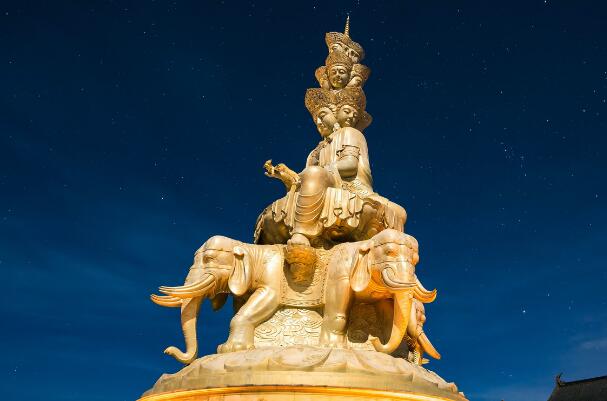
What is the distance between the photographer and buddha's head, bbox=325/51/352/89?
1284 centimetres

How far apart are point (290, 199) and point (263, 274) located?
1357 mm

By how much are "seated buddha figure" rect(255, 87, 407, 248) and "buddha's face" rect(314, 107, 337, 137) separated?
1.46 ft

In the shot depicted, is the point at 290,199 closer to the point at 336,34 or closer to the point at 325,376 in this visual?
the point at 325,376

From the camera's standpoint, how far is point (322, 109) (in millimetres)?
12898

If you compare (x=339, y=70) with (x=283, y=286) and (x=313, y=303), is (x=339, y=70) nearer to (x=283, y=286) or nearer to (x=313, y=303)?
(x=283, y=286)

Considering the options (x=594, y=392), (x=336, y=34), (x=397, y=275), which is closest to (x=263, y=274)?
(x=397, y=275)

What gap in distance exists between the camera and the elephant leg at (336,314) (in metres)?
9.26

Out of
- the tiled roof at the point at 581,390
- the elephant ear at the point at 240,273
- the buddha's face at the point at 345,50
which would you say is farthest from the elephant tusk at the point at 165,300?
the tiled roof at the point at 581,390

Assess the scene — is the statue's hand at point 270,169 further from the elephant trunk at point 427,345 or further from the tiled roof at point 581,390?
the tiled roof at point 581,390

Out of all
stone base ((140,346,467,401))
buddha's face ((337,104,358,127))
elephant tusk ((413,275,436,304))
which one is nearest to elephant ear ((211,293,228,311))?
stone base ((140,346,467,401))

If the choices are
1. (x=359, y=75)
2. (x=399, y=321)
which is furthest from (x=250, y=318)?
(x=359, y=75)

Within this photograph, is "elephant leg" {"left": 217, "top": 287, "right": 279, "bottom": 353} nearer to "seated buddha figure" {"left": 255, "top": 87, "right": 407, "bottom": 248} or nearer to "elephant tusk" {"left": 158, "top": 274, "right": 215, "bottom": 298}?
"elephant tusk" {"left": 158, "top": 274, "right": 215, "bottom": 298}

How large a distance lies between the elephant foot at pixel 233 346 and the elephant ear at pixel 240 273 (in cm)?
84

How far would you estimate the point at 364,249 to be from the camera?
369 inches
